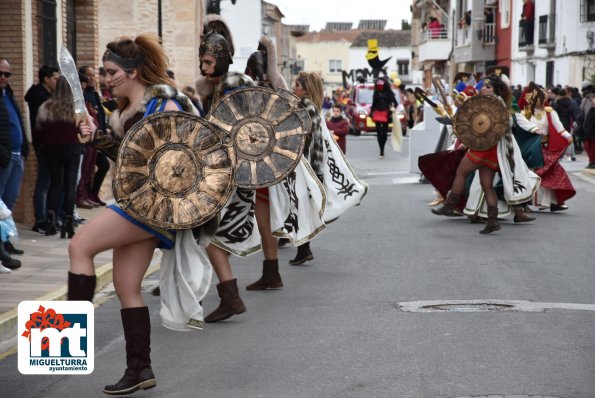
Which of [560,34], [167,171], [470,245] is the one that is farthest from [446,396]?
[560,34]

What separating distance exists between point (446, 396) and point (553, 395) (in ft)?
1.68

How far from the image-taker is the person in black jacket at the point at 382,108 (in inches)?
1160

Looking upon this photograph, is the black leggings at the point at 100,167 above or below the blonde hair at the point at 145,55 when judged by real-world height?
below

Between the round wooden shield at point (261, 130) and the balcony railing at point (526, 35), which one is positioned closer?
the round wooden shield at point (261, 130)

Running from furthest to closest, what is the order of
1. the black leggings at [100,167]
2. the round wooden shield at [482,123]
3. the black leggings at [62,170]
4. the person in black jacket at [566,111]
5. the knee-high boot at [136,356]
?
the person in black jacket at [566,111]
the black leggings at [100,167]
the round wooden shield at [482,123]
the black leggings at [62,170]
the knee-high boot at [136,356]

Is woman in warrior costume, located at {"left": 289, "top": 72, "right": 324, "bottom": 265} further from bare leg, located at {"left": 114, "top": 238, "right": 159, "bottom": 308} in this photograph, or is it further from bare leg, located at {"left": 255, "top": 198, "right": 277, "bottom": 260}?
bare leg, located at {"left": 114, "top": 238, "right": 159, "bottom": 308}

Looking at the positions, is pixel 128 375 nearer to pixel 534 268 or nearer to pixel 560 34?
pixel 534 268

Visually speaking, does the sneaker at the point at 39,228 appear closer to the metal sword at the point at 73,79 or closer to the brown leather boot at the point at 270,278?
the brown leather boot at the point at 270,278

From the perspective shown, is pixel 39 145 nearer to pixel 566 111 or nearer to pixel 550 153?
pixel 550 153

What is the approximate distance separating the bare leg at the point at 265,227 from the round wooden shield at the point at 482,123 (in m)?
4.65

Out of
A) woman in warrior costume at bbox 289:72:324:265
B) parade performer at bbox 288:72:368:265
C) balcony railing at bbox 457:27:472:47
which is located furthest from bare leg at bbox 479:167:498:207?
balcony railing at bbox 457:27:472:47

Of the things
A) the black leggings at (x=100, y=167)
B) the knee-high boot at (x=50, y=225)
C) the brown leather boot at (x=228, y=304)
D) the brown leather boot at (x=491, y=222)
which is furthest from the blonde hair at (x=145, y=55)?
the black leggings at (x=100, y=167)

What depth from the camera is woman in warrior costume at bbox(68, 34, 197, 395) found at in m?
5.75

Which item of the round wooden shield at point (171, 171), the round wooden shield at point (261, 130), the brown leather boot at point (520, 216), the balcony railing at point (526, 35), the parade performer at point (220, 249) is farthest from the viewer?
the balcony railing at point (526, 35)
